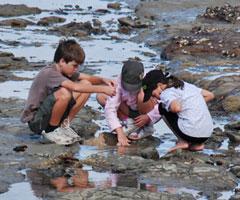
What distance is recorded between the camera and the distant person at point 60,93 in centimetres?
903

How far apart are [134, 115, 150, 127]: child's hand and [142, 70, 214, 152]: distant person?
36 centimetres

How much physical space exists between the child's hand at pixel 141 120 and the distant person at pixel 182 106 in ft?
1.18

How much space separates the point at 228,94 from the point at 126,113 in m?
2.83

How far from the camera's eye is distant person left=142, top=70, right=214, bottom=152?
8.97 m

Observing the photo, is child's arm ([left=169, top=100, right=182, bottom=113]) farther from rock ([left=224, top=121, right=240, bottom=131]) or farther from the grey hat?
rock ([left=224, top=121, right=240, bottom=131])

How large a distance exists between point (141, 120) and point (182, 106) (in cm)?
64

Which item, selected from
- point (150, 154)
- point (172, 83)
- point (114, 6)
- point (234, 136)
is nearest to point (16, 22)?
point (114, 6)

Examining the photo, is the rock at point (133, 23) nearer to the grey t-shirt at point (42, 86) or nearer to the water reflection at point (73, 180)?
the grey t-shirt at point (42, 86)

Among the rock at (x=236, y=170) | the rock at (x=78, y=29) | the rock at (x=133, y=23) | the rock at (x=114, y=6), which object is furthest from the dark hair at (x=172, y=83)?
the rock at (x=114, y=6)

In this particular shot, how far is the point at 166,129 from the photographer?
10.4m

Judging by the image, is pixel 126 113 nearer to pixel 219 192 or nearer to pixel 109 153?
pixel 109 153

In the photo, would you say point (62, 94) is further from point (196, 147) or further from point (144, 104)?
point (196, 147)

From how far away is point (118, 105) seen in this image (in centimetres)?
948

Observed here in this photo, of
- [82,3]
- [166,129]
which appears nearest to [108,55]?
[166,129]
